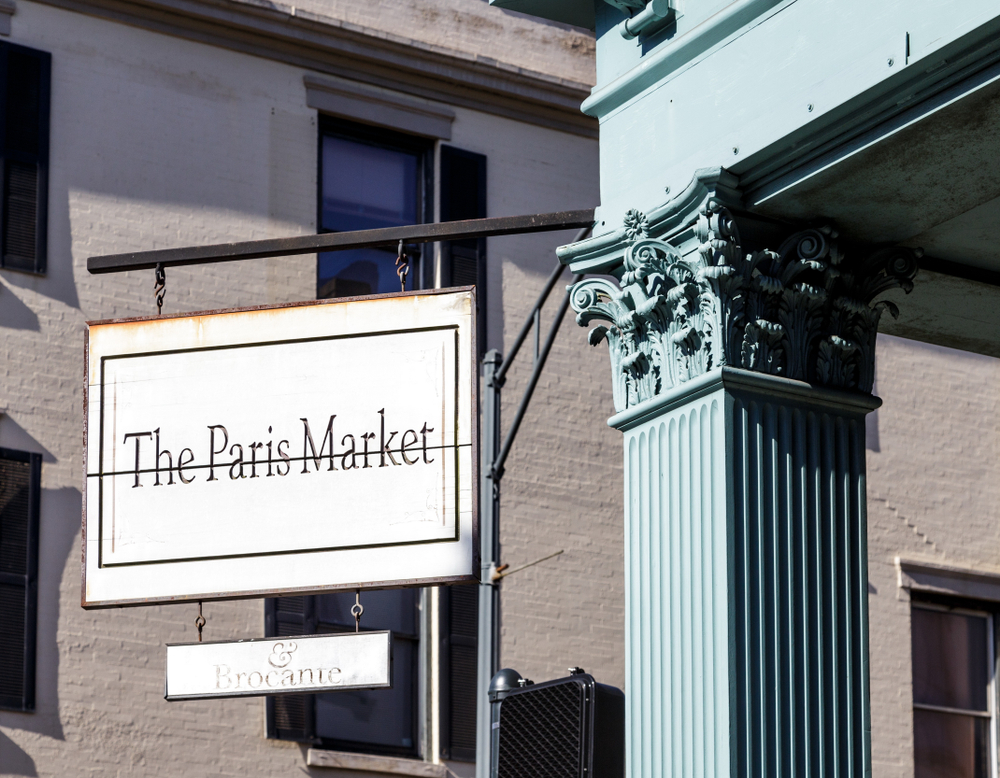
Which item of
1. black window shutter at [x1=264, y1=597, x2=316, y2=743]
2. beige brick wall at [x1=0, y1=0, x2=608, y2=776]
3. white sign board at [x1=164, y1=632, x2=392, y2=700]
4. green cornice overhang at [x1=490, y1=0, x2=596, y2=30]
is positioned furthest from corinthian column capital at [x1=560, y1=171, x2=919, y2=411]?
black window shutter at [x1=264, y1=597, x2=316, y2=743]

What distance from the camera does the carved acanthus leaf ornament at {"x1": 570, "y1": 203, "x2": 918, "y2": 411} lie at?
6.59m

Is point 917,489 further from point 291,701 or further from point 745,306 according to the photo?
point 745,306

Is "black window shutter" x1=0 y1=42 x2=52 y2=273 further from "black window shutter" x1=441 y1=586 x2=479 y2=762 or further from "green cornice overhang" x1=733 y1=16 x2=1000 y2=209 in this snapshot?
"green cornice overhang" x1=733 y1=16 x2=1000 y2=209

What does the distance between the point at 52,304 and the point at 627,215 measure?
9354 millimetres

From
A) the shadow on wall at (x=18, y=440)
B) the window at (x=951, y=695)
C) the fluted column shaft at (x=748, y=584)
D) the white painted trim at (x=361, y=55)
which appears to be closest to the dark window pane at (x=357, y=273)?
the white painted trim at (x=361, y=55)

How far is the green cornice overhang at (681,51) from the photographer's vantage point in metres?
6.58

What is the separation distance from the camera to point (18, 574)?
47.7 feet

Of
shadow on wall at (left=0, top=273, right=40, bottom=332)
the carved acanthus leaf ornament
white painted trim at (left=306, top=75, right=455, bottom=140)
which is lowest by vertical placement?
the carved acanthus leaf ornament

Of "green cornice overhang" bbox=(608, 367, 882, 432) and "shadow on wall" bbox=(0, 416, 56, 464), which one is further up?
"shadow on wall" bbox=(0, 416, 56, 464)

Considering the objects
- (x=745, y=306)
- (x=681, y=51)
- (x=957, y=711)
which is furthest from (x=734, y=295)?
(x=957, y=711)

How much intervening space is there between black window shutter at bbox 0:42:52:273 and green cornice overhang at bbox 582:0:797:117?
29.8ft

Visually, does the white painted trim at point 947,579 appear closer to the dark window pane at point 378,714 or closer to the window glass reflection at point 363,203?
the dark window pane at point 378,714

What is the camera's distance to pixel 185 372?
23.5ft

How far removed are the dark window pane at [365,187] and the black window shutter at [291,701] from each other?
3.63 metres
